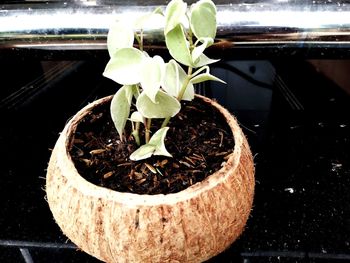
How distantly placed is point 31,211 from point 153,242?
47 centimetres

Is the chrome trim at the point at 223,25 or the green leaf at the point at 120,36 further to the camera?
the chrome trim at the point at 223,25

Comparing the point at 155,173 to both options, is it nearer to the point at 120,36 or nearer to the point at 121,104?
the point at 121,104

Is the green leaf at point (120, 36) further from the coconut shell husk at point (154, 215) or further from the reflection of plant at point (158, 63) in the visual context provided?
the coconut shell husk at point (154, 215)

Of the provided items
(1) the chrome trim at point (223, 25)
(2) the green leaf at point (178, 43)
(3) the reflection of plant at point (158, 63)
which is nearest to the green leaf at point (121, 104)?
(3) the reflection of plant at point (158, 63)

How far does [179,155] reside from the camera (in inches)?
28.7

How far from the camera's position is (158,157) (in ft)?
2.38

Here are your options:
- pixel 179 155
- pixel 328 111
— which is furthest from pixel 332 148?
pixel 179 155

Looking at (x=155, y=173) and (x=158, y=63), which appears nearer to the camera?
(x=158, y=63)

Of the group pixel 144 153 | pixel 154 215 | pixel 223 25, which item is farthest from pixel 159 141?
pixel 223 25

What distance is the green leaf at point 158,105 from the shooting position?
605mm

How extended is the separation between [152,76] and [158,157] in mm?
211

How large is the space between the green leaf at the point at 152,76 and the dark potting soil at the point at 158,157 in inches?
7.2

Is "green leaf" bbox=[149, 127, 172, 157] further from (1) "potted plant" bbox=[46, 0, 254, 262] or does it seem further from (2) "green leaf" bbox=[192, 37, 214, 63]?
(2) "green leaf" bbox=[192, 37, 214, 63]

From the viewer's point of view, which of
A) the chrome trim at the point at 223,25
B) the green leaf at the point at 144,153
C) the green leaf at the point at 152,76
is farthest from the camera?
the chrome trim at the point at 223,25
